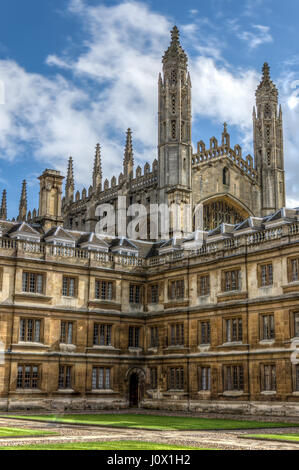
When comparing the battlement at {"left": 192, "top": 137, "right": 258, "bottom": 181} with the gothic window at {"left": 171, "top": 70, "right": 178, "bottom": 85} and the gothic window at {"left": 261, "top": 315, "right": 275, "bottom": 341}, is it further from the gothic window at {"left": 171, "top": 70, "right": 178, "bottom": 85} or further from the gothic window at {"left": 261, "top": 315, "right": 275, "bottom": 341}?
the gothic window at {"left": 261, "top": 315, "right": 275, "bottom": 341}

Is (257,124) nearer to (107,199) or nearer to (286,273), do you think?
(107,199)

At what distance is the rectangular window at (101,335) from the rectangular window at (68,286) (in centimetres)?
265

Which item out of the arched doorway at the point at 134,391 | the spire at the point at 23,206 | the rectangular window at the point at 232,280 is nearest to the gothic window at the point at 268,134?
the spire at the point at 23,206

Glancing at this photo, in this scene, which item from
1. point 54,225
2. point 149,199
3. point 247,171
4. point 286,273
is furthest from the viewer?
point 247,171

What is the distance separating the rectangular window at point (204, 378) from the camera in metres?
39.8

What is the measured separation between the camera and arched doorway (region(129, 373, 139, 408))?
44125 millimetres

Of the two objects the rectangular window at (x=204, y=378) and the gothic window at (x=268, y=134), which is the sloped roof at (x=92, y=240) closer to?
the rectangular window at (x=204, y=378)

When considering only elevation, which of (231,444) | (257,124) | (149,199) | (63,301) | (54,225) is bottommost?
(231,444)

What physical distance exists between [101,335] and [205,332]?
6925 millimetres

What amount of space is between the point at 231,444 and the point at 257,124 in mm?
61502

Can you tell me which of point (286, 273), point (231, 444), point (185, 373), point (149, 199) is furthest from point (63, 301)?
point (149, 199)

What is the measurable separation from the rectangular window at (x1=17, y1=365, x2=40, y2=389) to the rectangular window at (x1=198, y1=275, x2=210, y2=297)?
1086cm

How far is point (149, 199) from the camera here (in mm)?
68000
